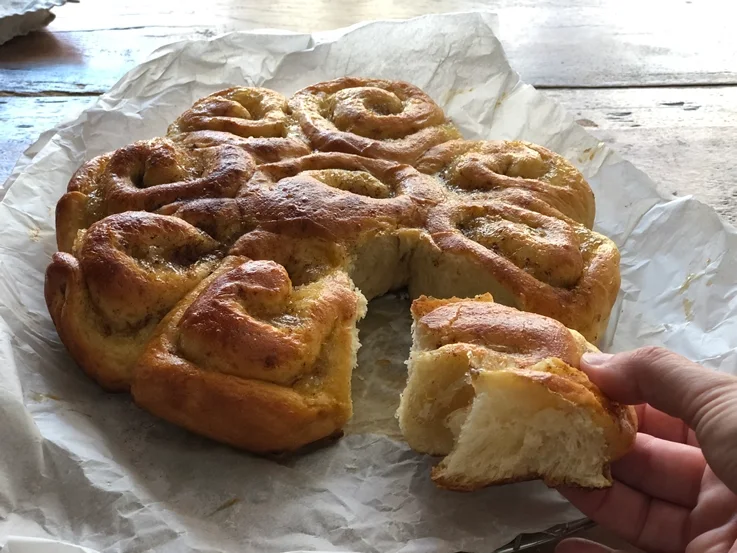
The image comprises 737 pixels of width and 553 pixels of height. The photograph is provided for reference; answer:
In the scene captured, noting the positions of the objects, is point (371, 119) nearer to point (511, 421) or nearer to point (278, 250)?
point (278, 250)

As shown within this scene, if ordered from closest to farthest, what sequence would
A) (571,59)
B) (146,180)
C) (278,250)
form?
(278,250) < (146,180) < (571,59)

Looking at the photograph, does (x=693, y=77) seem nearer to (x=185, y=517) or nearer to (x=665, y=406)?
(x=665, y=406)

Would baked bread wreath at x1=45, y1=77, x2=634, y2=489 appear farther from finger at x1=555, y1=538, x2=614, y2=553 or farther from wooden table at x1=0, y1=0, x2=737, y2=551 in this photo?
wooden table at x1=0, y1=0, x2=737, y2=551

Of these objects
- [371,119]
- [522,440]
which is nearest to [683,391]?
[522,440]

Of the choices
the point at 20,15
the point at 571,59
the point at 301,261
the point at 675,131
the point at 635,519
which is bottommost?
the point at 635,519

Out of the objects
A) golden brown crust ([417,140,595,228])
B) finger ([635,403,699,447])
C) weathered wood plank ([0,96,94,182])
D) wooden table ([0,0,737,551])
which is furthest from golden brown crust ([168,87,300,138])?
finger ([635,403,699,447])

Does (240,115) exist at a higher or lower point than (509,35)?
higher
